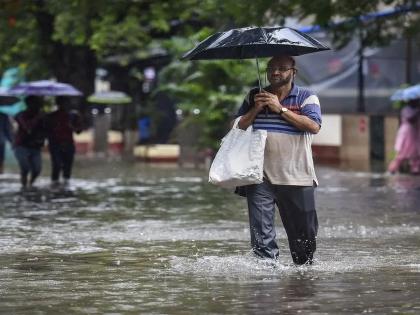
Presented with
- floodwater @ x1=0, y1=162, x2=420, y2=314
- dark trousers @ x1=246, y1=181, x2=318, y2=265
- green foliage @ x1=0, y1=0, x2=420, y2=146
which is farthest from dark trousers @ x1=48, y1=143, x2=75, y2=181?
dark trousers @ x1=246, y1=181, x2=318, y2=265

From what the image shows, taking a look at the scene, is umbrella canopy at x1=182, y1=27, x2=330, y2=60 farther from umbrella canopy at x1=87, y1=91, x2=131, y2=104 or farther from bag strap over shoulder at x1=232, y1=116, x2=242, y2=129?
umbrella canopy at x1=87, y1=91, x2=131, y2=104

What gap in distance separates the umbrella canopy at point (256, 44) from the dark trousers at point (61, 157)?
15.9 metres

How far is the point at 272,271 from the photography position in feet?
38.5

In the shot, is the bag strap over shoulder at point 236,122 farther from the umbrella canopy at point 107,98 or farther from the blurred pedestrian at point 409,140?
the umbrella canopy at point 107,98

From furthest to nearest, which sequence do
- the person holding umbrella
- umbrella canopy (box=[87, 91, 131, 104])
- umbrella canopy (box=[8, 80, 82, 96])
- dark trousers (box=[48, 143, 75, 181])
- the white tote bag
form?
umbrella canopy (box=[87, 91, 131, 104]), umbrella canopy (box=[8, 80, 82, 96]), dark trousers (box=[48, 143, 75, 181]), the person holding umbrella, the white tote bag

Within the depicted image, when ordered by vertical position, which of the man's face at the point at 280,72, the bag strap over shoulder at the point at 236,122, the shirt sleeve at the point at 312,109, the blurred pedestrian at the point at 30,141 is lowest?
the blurred pedestrian at the point at 30,141

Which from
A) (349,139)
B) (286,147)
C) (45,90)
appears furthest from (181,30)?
(286,147)

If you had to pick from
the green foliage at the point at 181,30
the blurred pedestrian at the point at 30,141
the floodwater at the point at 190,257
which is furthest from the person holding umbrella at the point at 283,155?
the blurred pedestrian at the point at 30,141

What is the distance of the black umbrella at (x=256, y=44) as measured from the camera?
11914 millimetres

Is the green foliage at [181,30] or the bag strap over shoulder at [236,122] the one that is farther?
the green foliage at [181,30]

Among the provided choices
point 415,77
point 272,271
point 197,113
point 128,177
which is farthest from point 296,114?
point 415,77

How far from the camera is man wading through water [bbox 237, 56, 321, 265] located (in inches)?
465

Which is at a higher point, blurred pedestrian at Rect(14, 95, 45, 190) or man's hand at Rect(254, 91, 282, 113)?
man's hand at Rect(254, 91, 282, 113)

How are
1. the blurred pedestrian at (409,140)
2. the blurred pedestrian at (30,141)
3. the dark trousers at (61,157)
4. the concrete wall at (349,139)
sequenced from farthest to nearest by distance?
the concrete wall at (349,139) < the blurred pedestrian at (409,140) < the dark trousers at (61,157) < the blurred pedestrian at (30,141)
